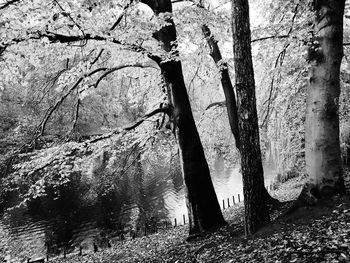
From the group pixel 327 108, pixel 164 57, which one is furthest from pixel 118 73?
pixel 327 108

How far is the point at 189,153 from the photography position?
9180mm

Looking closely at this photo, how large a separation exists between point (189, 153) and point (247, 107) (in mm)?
3517

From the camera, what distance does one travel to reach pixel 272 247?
518cm

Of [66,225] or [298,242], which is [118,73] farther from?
[66,225]

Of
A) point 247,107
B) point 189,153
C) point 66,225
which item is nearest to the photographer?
point 247,107

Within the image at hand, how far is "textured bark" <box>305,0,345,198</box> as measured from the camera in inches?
243

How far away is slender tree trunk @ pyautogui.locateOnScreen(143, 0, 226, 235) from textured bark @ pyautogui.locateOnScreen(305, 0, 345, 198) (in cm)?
349

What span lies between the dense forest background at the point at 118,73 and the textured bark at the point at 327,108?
43 centimetres

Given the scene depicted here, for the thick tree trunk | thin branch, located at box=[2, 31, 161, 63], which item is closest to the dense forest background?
thin branch, located at box=[2, 31, 161, 63]

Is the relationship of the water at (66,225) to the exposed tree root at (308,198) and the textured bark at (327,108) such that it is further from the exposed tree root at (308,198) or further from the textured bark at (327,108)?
the textured bark at (327,108)

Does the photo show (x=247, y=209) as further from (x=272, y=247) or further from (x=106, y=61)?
(x=106, y=61)

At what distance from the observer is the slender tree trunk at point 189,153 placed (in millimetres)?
9070

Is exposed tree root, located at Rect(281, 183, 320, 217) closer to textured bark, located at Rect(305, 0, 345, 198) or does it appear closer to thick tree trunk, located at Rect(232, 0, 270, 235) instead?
textured bark, located at Rect(305, 0, 345, 198)

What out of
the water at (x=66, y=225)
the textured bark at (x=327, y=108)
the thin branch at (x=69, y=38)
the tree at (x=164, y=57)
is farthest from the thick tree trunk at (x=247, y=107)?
the water at (x=66, y=225)
